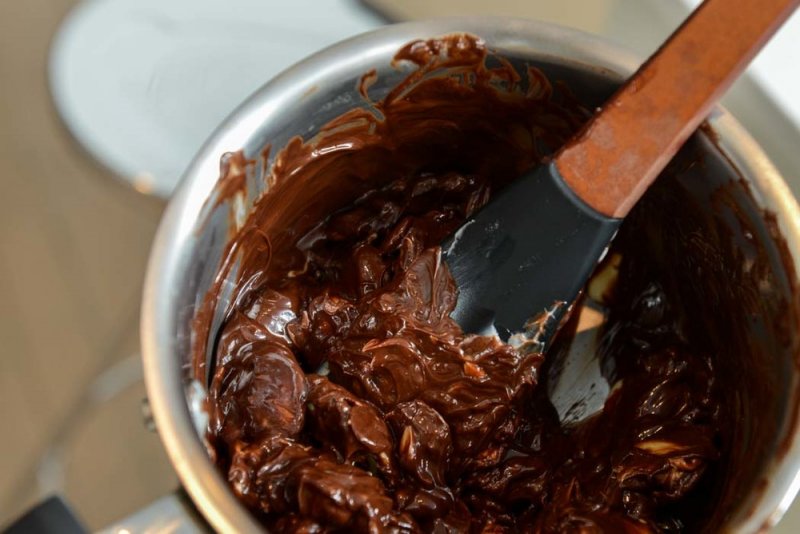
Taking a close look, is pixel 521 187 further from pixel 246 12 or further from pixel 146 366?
pixel 246 12

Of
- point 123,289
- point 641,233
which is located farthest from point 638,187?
point 123,289

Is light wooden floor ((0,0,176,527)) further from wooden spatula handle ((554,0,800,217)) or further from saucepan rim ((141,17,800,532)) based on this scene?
wooden spatula handle ((554,0,800,217))

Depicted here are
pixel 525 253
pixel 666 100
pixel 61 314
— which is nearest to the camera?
pixel 666 100

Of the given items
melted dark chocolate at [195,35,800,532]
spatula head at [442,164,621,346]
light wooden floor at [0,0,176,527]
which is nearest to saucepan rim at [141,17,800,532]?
melted dark chocolate at [195,35,800,532]

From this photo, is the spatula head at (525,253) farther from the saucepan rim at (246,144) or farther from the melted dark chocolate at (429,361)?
the saucepan rim at (246,144)

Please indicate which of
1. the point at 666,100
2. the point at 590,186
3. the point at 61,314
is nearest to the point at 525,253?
the point at 590,186

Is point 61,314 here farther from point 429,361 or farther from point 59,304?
point 429,361

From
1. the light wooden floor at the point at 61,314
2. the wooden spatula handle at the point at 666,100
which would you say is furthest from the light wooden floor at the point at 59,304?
the wooden spatula handle at the point at 666,100
